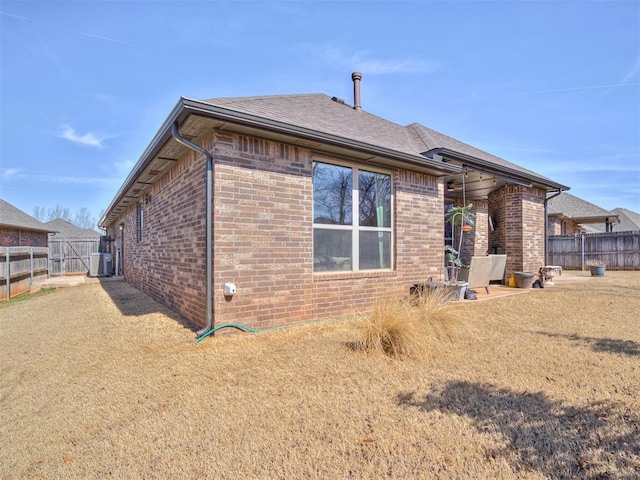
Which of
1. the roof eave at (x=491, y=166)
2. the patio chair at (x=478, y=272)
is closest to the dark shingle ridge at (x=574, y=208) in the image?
the roof eave at (x=491, y=166)

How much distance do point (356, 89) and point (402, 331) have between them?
8.28 m

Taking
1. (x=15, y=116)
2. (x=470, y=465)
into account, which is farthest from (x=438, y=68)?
(x=15, y=116)

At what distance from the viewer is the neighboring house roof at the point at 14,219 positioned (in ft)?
58.1

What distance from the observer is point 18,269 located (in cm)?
1137

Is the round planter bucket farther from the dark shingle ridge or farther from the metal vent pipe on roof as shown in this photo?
the dark shingle ridge

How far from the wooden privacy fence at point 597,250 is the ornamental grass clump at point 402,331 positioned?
708 inches

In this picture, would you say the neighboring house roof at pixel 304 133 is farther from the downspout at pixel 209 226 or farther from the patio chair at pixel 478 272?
the patio chair at pixel 478 272

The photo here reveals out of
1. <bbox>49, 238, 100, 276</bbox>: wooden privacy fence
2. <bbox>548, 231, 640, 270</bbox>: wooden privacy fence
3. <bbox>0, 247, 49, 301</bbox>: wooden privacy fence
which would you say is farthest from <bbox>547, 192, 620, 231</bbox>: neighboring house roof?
<bbox>49, 238, 100, 276</bbox>: wooden privacy fence

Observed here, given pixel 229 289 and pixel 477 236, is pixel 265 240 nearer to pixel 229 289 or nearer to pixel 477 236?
pixel 229 289

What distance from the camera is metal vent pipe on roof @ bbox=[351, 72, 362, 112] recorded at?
32.2 feet

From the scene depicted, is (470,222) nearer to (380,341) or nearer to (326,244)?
(326,244)

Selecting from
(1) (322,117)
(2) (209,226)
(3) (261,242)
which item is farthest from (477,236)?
(2) (209,226)

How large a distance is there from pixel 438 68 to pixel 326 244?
6.07m

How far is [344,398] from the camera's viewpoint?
2.88m
